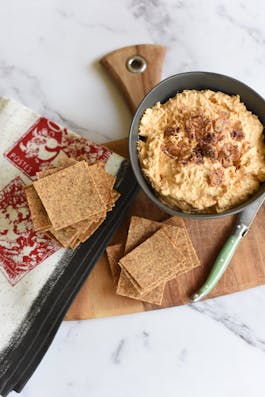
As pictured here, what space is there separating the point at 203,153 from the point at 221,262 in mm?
365

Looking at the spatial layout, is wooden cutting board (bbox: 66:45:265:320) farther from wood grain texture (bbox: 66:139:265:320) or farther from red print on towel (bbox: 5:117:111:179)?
red print on towel (bbox: 5:117:111:179)

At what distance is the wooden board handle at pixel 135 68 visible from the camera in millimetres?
1664

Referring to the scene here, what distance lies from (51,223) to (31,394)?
58 centimetres

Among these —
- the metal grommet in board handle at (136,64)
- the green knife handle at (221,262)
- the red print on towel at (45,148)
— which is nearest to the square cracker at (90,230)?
the red print on towel at (45,148)

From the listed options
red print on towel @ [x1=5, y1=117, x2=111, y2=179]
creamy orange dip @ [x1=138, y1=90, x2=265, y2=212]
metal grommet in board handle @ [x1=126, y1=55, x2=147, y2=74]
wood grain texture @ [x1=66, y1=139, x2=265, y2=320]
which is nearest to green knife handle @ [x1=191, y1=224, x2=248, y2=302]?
wood grain texture @ [x1=66, y1=139, x2=265, y2=320]

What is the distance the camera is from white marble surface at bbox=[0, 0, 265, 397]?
1.63 meters

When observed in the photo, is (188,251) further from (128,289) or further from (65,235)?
(65,235)

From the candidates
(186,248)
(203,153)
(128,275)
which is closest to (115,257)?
(128,275)

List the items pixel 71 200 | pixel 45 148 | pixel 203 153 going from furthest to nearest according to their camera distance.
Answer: pixel 45 148 < pixel 71 200 < pixel 203 153

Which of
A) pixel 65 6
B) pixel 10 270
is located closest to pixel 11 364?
pixel 10 270

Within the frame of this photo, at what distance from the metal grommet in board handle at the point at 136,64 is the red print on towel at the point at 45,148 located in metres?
0.29

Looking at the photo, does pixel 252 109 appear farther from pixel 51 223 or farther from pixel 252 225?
pixel 51 223

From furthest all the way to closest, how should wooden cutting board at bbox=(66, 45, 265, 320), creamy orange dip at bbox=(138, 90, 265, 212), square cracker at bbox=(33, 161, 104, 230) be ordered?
wooden cutting board at bbox=(66, 45, 265, 320) → square cracker at bbox=(33, 161, 104, 230) → creamy orange dip at bbox=(138, 90, 265, 212)

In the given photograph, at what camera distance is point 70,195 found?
1498mm
